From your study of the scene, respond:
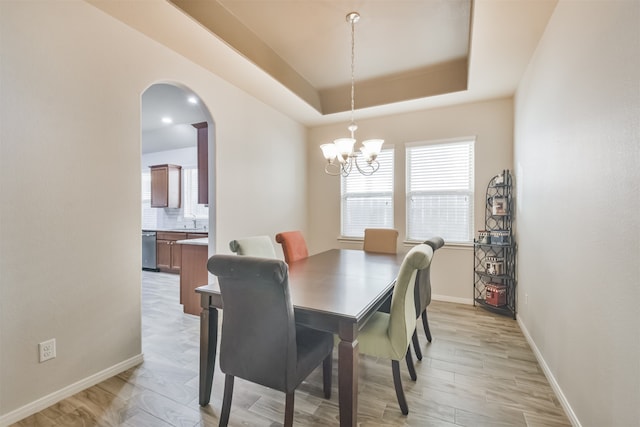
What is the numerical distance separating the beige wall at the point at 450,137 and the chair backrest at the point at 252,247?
2243 millimetres

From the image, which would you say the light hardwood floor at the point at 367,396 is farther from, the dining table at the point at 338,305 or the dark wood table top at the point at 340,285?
the dark wood table top at the point at 340,285

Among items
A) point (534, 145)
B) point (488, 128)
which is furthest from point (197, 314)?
point (488, 128)

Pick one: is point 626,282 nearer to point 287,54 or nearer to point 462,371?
point 462,371

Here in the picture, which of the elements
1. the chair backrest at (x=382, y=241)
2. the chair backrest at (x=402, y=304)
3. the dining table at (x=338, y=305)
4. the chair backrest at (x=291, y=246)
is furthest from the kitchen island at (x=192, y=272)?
the chair backrest at (x=402, y=304)

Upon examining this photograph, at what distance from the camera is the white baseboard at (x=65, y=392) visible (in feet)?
5.45

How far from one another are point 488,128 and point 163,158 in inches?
253

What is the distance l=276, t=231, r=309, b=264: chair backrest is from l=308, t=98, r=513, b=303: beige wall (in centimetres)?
164

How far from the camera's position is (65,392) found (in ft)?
6.18

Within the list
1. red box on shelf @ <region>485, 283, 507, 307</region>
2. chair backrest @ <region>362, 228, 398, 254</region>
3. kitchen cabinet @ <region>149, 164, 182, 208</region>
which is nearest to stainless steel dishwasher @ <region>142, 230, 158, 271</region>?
kitchen cabinet @ <region>149, 164, 182, 208</region>

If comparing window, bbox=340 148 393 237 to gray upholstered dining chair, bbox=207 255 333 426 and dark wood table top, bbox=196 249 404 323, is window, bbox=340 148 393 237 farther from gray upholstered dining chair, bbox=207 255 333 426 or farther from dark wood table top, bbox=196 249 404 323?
gray upholstered dining chair, bbox=207 255 333 426

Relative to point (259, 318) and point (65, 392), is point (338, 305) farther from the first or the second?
point (65, 392)

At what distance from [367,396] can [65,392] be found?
1965 mm

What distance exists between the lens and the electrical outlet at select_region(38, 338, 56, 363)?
1.79 metres

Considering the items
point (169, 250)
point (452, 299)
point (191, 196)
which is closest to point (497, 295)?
point (452, 299)
